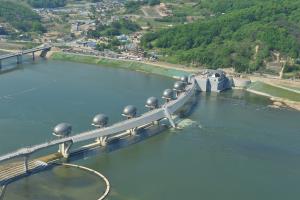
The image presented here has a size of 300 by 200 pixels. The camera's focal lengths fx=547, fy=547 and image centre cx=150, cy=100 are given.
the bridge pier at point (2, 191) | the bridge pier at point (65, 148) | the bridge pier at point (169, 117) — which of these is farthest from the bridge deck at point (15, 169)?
the bridge pier at point (169, 117)

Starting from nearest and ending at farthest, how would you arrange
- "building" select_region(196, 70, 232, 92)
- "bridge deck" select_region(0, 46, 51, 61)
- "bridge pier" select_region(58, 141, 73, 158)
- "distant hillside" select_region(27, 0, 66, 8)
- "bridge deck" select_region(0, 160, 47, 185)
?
"bridge deck" select_region(0, 160, 47, 185), "bridge pier" select_region(58, 141, 73, 158), "building" select_region(196, 70, 232, 92), "bridge deck" select_region(0, 46, 51, 61), "distant hillside" select_region(27, 0, 66, 8)

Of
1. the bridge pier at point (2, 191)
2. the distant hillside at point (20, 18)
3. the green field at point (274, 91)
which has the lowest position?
the bridge pier at point (2, 191)

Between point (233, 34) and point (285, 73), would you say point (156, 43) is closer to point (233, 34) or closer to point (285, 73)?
point (233, 34)

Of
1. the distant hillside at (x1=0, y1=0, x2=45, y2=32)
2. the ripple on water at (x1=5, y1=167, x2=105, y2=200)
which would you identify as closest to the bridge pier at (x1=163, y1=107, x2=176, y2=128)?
the ripple on water at (x1=5, y1=167, x2=105, y2=200)

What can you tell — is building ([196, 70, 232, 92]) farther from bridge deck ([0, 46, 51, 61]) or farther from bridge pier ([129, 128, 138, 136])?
bridge deck ([0, 46, 51, 61])

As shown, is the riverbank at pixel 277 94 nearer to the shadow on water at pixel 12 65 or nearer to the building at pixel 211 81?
the building at pixel 211 81

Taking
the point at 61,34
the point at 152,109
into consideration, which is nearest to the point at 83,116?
the point at 152,109

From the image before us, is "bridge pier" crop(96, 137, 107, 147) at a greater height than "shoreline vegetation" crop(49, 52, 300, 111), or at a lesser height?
lesser
